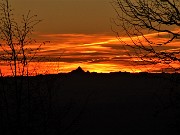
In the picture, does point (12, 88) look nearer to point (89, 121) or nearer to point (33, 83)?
point (33, 83)

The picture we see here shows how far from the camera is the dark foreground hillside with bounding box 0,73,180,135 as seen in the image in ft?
30.8

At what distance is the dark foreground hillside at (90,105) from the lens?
938 cm

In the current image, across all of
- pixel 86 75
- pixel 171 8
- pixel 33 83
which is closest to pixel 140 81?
pixel 86 75

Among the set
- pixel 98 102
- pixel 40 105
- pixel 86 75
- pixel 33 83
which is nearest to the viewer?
pixel 40 105

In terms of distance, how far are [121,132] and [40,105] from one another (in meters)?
11.1

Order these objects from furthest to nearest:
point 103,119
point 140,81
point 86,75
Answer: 1. point 86,75
2. point 140,81
3. point 103,119

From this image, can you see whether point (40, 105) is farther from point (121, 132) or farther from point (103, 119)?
point (103, 119)

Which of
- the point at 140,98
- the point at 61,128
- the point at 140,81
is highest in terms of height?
the point at 140,81

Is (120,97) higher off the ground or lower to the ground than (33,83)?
higher

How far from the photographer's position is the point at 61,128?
1031 centimetres

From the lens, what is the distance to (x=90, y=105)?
24312mm

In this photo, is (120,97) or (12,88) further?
(120,97)

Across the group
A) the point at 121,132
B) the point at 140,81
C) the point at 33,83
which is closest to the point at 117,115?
the point at 121,132

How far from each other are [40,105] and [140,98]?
52.7 feet
